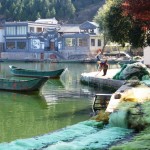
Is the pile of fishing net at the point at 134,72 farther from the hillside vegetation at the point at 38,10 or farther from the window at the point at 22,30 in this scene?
the hillside vegetation at the point at 38,10

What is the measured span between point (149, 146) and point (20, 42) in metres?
63.6

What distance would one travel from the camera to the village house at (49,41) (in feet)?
214

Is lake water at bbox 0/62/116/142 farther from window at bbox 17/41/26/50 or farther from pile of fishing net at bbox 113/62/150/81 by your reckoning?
window at bbox 17/41/26/50

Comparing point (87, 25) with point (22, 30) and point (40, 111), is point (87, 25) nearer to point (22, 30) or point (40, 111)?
point (22, 30)

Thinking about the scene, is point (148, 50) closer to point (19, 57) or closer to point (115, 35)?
point (115, 35)

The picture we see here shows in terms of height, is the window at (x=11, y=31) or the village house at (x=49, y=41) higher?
the window at (x=11, y=31)

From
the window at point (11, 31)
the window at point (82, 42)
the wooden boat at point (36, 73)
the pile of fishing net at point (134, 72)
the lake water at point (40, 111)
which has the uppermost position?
the window at point (11, 31)

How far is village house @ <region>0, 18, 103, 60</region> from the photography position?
65.4m

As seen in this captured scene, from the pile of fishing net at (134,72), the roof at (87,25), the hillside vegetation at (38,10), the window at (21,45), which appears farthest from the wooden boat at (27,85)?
the hillside vegetation at (38,10)

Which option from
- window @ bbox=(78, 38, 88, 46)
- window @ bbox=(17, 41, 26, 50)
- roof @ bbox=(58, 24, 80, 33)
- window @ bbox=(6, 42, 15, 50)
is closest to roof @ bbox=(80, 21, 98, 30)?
roof @ bbox=(58, 24, 80, 33)

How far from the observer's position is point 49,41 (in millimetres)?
66938

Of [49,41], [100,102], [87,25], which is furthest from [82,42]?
[100,102]

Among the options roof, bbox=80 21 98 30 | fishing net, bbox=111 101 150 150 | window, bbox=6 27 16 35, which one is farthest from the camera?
window, bbox=6 27 16 35

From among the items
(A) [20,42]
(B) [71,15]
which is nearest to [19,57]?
(A) [20,42]
